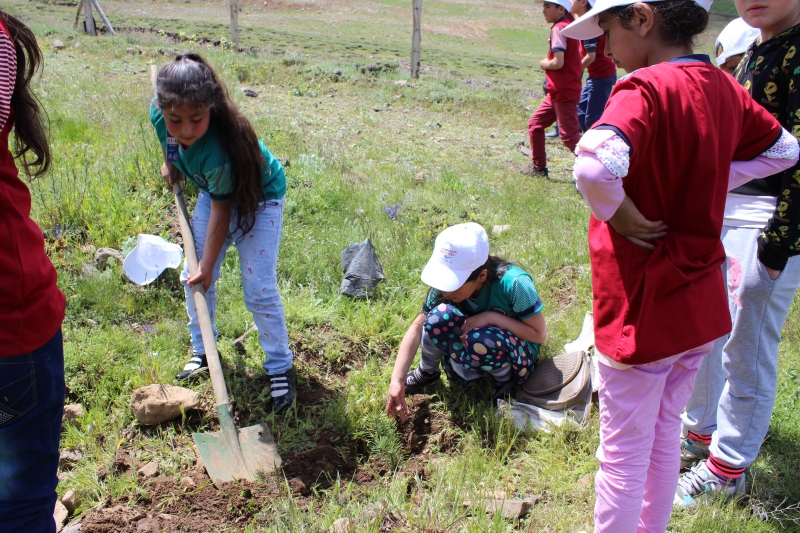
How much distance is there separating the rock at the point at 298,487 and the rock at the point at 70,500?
2.87 feet

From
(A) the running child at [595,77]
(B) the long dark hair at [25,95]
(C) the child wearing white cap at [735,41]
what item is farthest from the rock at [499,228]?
(B) the long dark hair at [25,95]

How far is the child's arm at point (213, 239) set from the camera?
276 centimetres

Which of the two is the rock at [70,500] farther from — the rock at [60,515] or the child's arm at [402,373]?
the child's arm at [402,373]

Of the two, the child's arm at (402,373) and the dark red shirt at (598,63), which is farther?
the dark red shirt at (598,63)

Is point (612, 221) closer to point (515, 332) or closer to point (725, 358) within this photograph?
point (725, 358)

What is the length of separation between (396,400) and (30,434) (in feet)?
5.01

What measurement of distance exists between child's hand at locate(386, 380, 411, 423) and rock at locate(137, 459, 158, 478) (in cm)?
106

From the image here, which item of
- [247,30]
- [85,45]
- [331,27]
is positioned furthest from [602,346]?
[331,27]

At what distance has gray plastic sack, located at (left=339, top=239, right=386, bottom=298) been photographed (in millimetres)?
3984

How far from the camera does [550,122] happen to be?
6480 millimetres

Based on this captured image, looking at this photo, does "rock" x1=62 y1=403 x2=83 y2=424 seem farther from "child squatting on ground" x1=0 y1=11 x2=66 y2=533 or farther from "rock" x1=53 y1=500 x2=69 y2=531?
"child squatting on ground" x1=0 y1=11 x2=66 y2=533

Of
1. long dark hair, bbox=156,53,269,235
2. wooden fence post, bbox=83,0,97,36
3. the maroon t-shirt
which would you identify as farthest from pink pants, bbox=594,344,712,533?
wooden fence post, bbox=83,0,97,36

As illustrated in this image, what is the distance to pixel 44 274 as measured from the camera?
5.27 feet

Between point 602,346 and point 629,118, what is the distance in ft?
2.20
